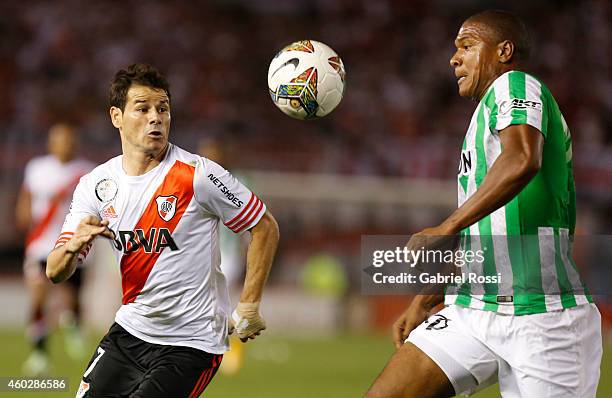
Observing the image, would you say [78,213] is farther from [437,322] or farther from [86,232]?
[437,322]

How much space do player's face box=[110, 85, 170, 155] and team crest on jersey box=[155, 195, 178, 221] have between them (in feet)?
0.79

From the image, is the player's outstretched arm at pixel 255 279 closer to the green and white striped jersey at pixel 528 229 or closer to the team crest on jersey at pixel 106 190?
the team crest on jersey at pixel 106 190

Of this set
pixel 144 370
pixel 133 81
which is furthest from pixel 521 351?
pixel 133 81

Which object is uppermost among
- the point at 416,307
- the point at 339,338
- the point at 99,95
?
the point at 99,95

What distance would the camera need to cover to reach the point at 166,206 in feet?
15.4

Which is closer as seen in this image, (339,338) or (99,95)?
(339,338)

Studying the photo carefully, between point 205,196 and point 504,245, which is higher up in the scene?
point 205,196

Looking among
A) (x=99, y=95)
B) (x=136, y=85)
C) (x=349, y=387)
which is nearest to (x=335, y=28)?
(x=99, y=95)

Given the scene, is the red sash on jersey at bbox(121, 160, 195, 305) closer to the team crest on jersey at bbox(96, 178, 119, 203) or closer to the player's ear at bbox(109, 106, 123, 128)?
the team crest on jersey at bbox(96, 178, 119, 203)

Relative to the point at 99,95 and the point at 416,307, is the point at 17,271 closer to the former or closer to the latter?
the point at 99,95

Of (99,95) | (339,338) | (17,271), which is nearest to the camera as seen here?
(339,338)

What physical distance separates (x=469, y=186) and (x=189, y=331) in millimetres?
1436

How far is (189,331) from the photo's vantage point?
4645 millimetres

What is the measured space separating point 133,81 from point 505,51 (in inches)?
68.7
